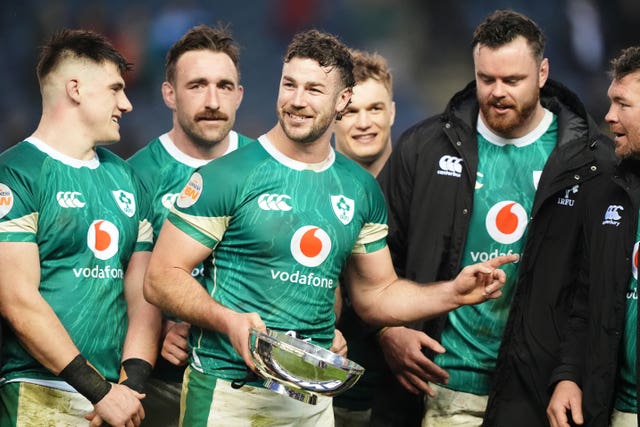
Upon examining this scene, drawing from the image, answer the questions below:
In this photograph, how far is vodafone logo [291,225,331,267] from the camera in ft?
12.0

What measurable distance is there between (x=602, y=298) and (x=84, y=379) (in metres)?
1.78

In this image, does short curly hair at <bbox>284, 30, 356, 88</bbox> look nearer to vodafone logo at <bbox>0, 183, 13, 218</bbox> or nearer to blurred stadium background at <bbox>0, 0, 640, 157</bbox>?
vodafone logo at <bbox>0, 183, 13, 218</bbox>

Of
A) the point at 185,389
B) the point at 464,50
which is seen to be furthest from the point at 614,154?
the point at 464,50

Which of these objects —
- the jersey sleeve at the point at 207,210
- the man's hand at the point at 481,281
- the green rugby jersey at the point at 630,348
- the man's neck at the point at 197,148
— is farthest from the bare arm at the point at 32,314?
the green rugby jersey at the point at 630,348

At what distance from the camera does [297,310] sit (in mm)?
3658

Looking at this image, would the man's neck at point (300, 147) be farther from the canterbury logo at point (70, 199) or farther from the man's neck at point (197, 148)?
the man's neck at point (197, 148)

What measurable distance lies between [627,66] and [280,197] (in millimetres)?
1359

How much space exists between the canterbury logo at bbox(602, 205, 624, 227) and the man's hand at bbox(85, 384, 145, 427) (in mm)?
1746

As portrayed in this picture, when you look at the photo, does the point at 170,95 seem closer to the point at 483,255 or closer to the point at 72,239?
the point at 72,239

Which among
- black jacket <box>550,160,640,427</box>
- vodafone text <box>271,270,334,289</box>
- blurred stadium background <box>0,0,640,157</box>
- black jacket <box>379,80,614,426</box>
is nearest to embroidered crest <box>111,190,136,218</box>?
vodafone text <box>271,270,334,289</box>

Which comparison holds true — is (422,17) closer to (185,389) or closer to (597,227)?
(597,227)

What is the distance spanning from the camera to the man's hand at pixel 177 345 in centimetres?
400

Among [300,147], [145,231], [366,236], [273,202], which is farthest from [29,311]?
[366,236]

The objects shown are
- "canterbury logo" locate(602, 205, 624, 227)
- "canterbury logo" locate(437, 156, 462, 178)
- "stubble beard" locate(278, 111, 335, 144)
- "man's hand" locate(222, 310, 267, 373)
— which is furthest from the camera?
"canterbury logo" locate(437, 156, 462, 178)
